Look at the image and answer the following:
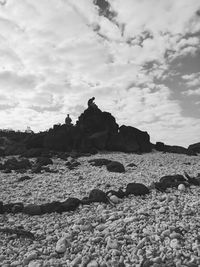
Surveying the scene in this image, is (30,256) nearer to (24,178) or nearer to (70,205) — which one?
(70,205)

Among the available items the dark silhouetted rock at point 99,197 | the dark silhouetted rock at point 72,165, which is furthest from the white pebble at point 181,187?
the dark silhouetted rock at point 72,165

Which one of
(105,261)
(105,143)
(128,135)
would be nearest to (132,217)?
(105,261)

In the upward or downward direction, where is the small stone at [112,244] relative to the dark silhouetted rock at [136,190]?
downward

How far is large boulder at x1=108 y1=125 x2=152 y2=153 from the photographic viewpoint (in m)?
28.5

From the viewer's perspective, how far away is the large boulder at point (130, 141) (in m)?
28.5

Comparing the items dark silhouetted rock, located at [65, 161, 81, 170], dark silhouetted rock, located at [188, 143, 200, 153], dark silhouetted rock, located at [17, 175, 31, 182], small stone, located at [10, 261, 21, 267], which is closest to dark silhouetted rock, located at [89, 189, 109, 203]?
small stone, located at [10, 261, 21, 267]

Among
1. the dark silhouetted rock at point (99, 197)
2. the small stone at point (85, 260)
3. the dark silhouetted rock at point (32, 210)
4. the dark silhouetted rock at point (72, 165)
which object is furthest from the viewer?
the dark silhouetted rock at point (72, 165)

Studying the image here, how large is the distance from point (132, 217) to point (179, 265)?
103 inches

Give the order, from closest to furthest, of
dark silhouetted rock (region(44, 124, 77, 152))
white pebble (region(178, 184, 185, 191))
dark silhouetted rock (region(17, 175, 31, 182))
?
white pebble (region(178, 184, 185, 191))
dark silhouetted rock (region(17, 175, 31, 182))
dark silhouetted rock (region(44, 124, 77, 152))

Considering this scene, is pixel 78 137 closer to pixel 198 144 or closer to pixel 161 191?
pixel 198 144

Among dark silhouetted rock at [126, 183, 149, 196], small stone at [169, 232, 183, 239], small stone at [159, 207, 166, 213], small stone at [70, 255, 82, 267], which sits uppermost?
dark silhouetted rock at [126, 183, 149, 196]

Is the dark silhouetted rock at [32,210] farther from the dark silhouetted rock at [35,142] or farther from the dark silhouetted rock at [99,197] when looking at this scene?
the dark silhouetted rock at [35,142]

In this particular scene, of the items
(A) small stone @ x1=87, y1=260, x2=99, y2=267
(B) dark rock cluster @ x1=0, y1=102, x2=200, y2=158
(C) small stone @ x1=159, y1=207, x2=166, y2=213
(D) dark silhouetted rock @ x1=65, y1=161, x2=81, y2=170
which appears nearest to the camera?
(A) small stone @ x1=87, y1=260, x2=99, y2=267

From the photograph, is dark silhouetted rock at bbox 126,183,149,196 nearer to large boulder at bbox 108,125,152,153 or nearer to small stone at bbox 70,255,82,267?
small stone at bbox 70,255,82,267
